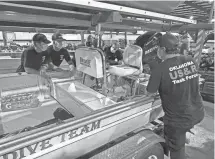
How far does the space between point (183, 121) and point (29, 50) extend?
347cm

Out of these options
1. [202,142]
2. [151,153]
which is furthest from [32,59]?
[202,142]

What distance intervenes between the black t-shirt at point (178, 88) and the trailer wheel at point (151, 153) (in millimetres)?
354

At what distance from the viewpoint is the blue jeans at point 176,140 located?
1.92 metres

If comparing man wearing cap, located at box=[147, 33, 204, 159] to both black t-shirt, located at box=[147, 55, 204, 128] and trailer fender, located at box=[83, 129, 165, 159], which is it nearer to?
black t-shirt, located at box=[147, 55, 204, 128]

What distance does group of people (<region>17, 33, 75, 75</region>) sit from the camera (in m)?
3.30

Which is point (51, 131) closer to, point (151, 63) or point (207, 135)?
point (151, 63)

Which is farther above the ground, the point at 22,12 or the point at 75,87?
the point at 22,12

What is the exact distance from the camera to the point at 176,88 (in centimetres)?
180

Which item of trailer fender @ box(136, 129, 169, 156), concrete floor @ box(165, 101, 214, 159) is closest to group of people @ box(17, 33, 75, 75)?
trailer fender @ box(136, 129, 169, 156)

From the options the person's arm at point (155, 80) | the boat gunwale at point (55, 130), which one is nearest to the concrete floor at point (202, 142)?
the person's arm at point (155, 80)

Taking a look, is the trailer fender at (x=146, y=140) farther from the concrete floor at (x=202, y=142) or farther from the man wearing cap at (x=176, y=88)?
the concrete floor at (x=202, y=142)

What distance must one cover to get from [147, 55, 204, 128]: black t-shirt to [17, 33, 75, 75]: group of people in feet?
7.43

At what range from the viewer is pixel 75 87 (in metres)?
2.49

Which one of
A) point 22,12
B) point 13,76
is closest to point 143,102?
point 22,12
